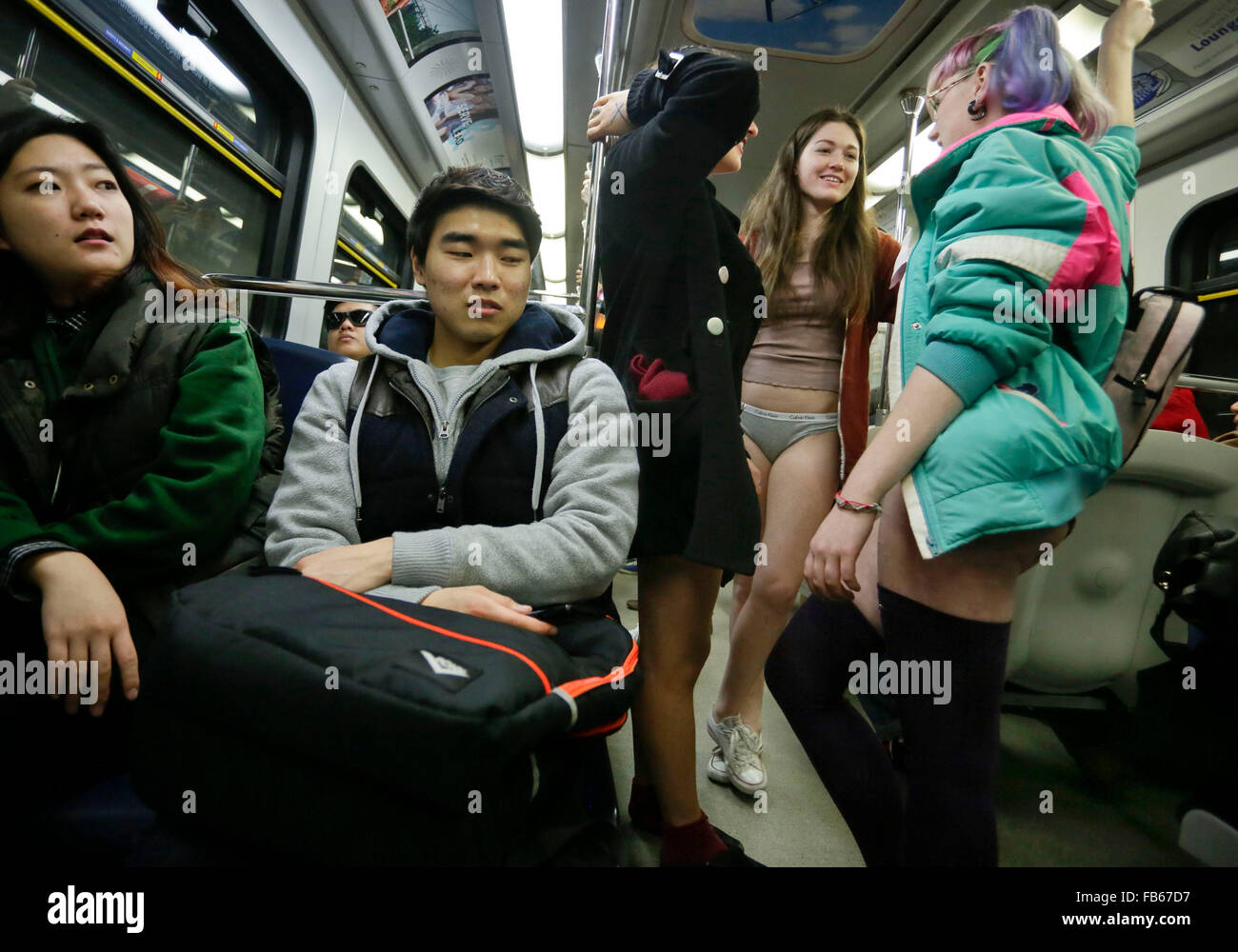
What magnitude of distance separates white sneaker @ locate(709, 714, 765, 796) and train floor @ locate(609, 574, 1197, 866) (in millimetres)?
40

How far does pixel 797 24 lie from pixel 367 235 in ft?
11.7

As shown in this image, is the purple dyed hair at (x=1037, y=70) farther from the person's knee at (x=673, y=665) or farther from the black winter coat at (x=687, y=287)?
the person's knee at (x=673, y=665)

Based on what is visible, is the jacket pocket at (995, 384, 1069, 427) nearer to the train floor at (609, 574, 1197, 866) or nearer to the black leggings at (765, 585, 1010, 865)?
the black leggings at (765, 585, 1010, 865)

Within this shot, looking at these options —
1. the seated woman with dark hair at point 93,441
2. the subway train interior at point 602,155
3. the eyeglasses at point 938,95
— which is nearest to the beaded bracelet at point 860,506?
the subway train interior at point 602,155

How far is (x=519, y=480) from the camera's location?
2.97 ft

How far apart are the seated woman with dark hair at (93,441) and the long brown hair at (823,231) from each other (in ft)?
4.01

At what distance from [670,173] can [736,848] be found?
1240 mm

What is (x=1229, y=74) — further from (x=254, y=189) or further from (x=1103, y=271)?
(x=254, y=189)

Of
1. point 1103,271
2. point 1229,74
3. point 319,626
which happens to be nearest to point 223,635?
point 319,626

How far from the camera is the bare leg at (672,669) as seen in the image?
1002 mm

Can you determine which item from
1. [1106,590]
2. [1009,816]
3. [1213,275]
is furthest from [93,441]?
[1213,275]

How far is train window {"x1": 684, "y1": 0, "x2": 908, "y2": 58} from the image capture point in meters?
2.85

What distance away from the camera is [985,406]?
711 mm

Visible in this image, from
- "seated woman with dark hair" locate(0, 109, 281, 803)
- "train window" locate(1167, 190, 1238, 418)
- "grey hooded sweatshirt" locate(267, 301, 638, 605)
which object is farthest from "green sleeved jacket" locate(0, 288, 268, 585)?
"train window" locate(1167, 190, 1238, 418)
